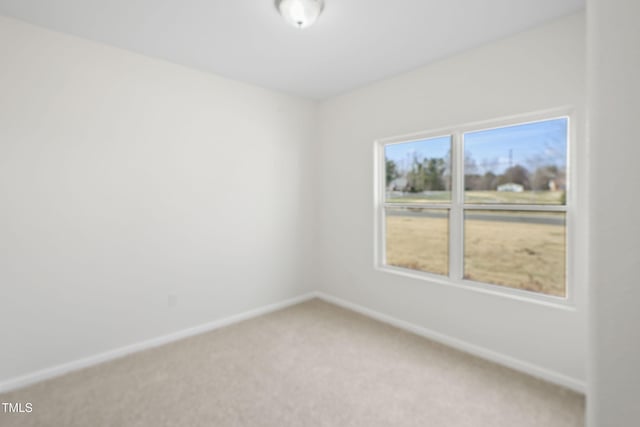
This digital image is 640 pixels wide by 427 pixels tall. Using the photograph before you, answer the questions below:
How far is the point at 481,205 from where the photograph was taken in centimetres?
276

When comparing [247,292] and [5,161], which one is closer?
[5,161]

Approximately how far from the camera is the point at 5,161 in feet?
7.18

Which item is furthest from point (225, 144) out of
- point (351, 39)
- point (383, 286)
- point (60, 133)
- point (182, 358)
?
point (383, 286)

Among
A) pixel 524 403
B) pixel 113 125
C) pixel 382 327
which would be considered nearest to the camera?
pixel 524 403

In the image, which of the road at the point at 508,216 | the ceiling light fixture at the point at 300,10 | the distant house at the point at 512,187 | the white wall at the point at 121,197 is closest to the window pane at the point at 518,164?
the distant house at the point at 512,187

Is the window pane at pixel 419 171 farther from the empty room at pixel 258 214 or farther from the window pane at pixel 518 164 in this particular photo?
the window pane at pixel 518 164

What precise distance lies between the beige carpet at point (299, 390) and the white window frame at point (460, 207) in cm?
62

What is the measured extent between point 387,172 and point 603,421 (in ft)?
10.8

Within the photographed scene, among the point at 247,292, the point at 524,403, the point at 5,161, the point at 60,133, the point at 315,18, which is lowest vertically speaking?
the point at 524,403

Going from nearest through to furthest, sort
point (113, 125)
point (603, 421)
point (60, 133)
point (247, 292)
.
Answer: point (603, 421), point (60, 133), point (113, 125), point (247, 292)

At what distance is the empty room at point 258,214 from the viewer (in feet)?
6.99

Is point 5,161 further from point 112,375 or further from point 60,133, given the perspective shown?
point 112,375

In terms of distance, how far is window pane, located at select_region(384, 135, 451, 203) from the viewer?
3018mm

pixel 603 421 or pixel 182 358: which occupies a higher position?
pixel 603 421
